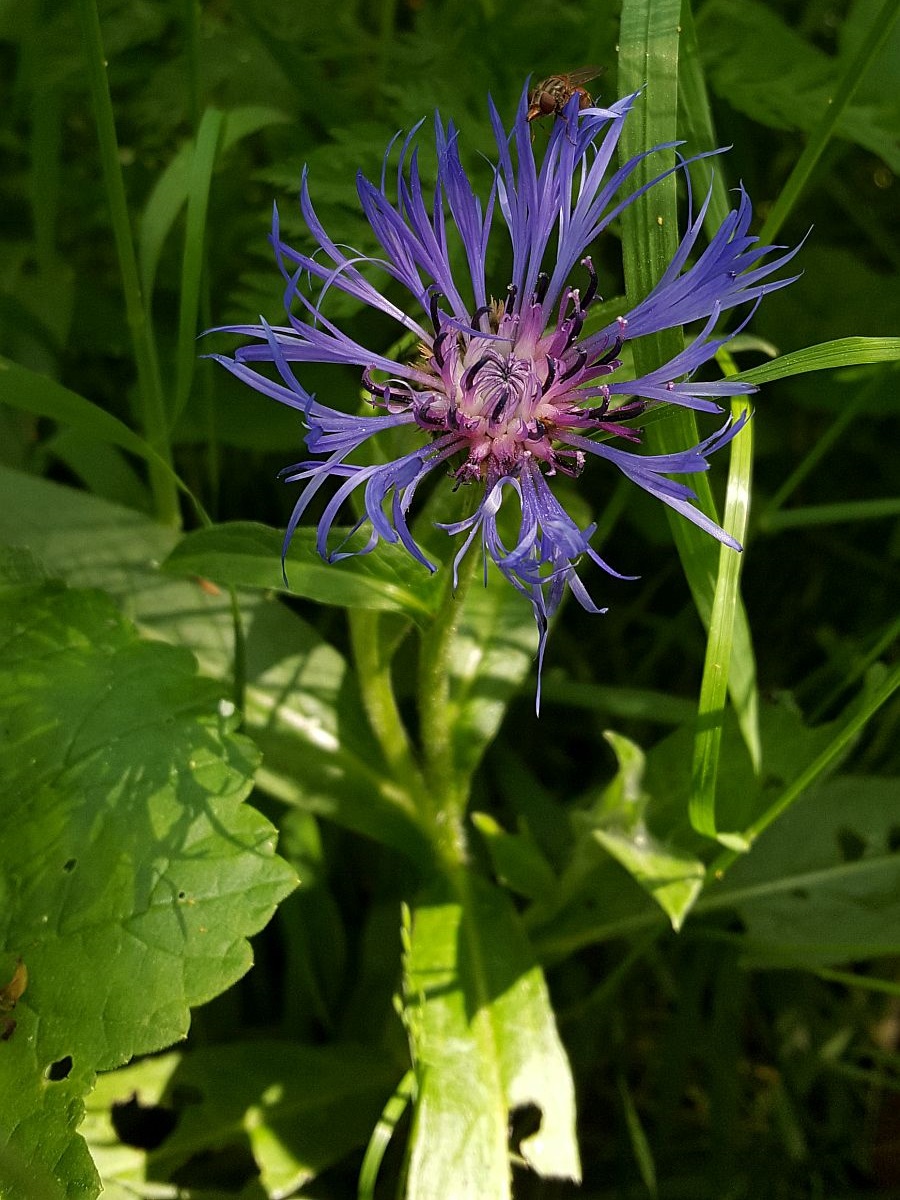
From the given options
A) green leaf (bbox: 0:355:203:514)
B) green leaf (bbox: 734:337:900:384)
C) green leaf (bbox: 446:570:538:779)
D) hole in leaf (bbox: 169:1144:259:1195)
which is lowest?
hole in leaf (bbox: 169:1144:259:1195)

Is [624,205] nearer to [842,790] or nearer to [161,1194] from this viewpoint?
[842,790]

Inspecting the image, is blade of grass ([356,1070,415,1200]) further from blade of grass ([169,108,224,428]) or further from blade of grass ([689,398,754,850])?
blade of grass ([169,108,224,428])

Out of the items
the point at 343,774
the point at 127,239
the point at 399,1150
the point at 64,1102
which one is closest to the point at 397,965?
the point at 399,1150

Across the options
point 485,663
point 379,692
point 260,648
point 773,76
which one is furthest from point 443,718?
point 773,76

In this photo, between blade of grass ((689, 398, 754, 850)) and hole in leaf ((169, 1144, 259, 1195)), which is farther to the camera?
hole in leaf ((169, 1144, 259, 1195))

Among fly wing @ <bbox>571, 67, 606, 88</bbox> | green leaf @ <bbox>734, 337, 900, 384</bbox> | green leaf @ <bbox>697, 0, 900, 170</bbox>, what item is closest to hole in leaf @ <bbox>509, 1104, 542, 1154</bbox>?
green leaf @ <bbox>734, 337, 900, 384</bbox>

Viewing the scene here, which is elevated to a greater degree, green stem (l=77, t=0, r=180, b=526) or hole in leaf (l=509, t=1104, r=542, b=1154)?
green stem (l=77, t=0, r=180, b=526)

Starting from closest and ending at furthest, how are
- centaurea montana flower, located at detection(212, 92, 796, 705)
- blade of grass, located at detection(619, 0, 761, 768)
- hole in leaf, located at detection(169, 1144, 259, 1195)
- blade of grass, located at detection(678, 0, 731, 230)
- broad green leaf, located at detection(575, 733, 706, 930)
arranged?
centaurea montana flower, located at detection(212, 92, 796, 705)
blade of grass, located at detection(619, 0, 761, 768)
blade of grass, located at detection(678, 0, 731, 230)
broad green leaf, located at detection(575, 733, 706, 930)
hole in leaf, located at detection(169, 1144, 259, 1195)
